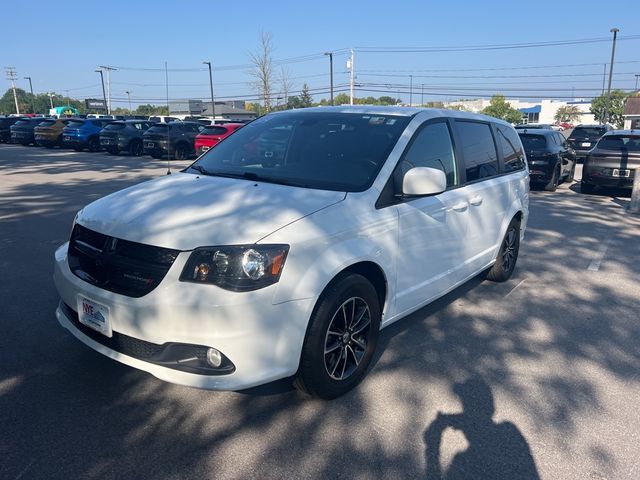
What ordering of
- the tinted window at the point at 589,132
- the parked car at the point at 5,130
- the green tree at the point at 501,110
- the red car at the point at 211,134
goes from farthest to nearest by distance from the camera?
the green tree at the point at 501,110 → the parked car at the point at 5,130 → the tinted window at the point at 589,132 → the red car at the point at 211,134

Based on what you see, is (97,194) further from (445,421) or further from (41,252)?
(445,421)

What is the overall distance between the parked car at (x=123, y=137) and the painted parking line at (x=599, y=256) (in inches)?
794

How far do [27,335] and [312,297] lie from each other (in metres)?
2.61

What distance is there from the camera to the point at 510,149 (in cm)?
570

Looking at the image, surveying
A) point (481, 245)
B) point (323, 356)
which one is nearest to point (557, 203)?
point (481, 245)

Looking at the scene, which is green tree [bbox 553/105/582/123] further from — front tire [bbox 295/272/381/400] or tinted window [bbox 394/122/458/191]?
front tire [bbox 295/272/381/400]

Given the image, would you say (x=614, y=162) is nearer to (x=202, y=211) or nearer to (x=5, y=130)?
(x=202, y=211)

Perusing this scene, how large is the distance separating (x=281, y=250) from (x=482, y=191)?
2.66 m

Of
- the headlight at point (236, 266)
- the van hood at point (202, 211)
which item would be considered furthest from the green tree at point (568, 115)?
the headlight at point (236, 266)

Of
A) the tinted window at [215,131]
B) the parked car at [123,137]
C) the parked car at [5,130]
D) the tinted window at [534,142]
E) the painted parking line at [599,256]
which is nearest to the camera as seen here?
the painted parking line at [599,256]

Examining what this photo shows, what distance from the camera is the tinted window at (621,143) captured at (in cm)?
1228

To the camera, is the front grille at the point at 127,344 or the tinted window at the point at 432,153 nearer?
the front grille at the point at 127,344

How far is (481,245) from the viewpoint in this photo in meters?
4.90

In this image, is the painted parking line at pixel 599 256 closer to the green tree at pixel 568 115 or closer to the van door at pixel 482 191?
the van door at pixel 482 191
